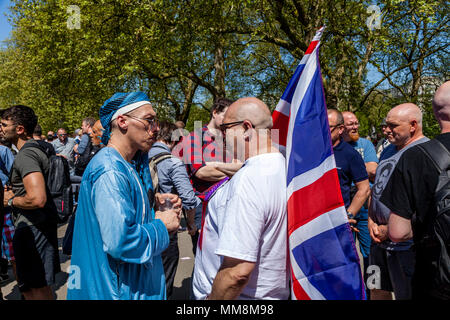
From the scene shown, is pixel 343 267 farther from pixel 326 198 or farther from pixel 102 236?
pixel 102 236

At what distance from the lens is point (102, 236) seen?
5.57 ft

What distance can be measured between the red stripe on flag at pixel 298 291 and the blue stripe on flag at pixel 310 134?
463 millimetres

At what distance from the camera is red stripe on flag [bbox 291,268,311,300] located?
1.67 metres

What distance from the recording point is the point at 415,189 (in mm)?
1947

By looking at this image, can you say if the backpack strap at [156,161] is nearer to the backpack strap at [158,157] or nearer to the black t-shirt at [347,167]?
the backpack strap at [158,157]

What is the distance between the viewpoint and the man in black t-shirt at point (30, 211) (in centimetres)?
299

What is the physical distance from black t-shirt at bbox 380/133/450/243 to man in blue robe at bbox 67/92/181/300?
1.27 meters

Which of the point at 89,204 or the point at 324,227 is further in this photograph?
the point at 89,204

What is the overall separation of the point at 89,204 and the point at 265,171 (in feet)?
2.91

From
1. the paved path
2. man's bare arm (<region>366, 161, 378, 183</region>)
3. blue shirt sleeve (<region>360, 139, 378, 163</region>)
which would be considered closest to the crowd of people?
man's bare arm (<region>366, 161, 378, 183</region>)

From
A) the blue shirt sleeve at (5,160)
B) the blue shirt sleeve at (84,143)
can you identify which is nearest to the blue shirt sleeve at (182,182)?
the blue shirt sleeve at (5,160)

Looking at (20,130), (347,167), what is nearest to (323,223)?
(347,167)

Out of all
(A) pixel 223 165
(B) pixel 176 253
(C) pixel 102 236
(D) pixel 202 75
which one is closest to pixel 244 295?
(C) pixel 102 236

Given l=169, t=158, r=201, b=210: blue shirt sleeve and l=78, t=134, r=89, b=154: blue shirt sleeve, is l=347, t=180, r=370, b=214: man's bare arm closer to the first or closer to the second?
l=169, t=158, r=201, b=210: blue shirt sleeve
